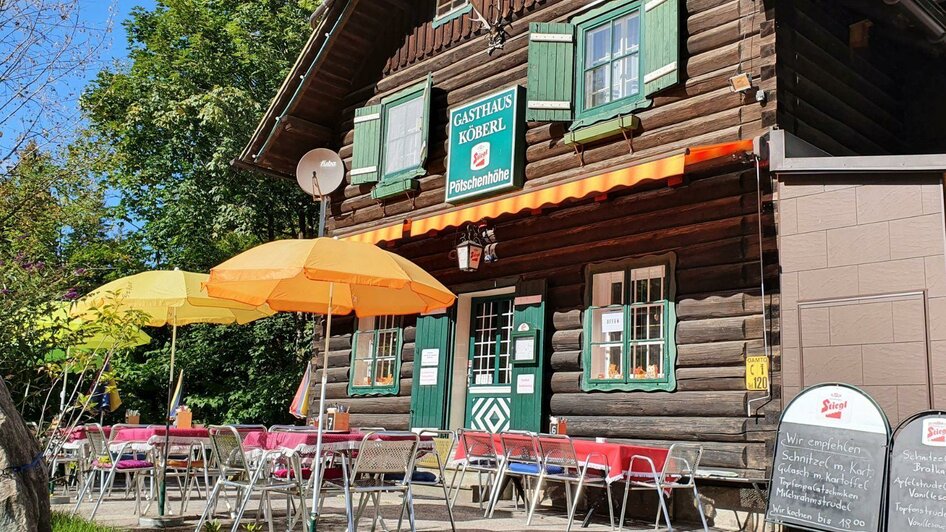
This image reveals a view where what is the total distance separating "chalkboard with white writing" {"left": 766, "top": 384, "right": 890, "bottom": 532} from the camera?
5.48 metres

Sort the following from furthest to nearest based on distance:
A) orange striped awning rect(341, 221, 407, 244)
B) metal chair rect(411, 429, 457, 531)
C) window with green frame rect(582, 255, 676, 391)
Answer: orange striped awning rect(341, 221, 407, 244) → window with green frame rect(582, 255, 676, 391) → metal chair rect(411, 429, 457, 531)

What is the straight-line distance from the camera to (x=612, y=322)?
876cm

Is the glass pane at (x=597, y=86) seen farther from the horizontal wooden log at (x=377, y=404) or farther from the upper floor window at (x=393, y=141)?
the horizontal wooden log at (x=377, y=404)

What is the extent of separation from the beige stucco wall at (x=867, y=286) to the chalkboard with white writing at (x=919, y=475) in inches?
15.8

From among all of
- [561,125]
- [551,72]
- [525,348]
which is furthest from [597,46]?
[525,348]

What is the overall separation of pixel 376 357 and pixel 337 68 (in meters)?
4.35

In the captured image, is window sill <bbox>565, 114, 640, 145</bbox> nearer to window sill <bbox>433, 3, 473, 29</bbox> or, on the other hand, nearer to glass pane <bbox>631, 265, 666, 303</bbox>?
glass pane <bbox>631, 265, 666, 303</bbox>

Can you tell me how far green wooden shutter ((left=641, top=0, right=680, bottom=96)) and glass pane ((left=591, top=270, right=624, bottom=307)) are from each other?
6.22 ft

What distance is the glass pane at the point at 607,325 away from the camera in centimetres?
868

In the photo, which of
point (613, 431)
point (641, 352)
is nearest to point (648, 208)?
point (641, 352)

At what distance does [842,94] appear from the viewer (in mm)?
8750

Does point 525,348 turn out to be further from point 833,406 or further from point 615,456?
point 833,406

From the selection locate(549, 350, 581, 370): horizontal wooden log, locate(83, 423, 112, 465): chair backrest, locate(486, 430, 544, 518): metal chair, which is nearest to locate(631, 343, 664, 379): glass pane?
locate(549, 350, 581, 370): horizontal wooden log

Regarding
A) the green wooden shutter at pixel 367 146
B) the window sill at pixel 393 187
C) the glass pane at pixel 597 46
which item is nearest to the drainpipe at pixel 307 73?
the green wooden shutter at pixel 367 146
